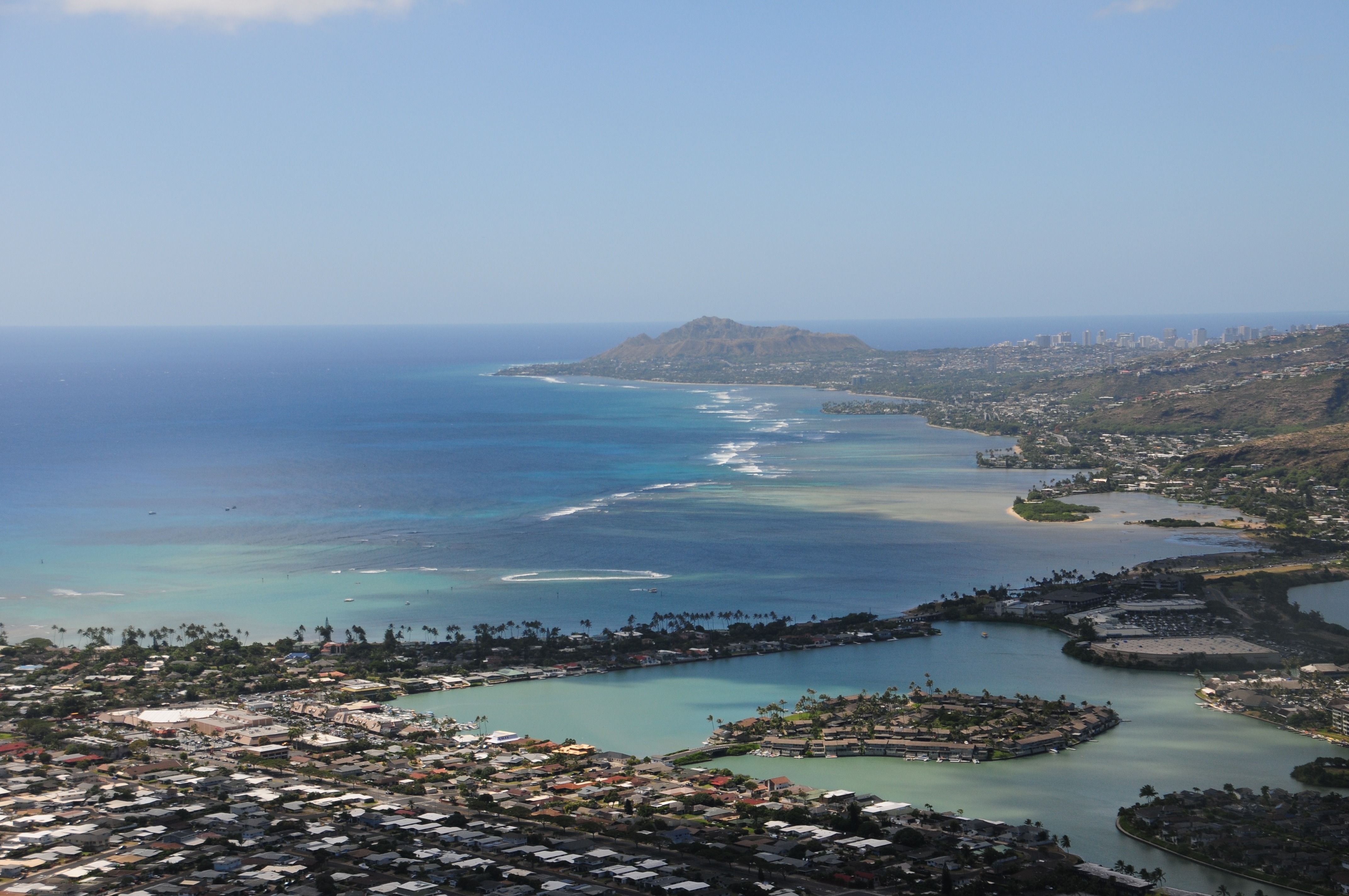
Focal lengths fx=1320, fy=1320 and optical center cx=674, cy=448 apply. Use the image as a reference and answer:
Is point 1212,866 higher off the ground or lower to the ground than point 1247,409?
lower

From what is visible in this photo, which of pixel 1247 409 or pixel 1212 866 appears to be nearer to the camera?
pixel 1212 866

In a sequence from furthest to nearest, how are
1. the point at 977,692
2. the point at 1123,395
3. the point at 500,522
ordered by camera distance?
1. the point at 1123,395
2. the point at 500,522
3. the point at 977,692

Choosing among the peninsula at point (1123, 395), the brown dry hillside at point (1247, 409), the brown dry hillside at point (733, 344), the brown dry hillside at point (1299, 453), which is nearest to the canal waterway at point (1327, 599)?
the peninsula at point (1123, 395)

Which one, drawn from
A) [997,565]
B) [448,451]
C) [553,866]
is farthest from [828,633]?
[448,451]

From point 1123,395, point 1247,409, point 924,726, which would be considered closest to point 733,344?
point 1123,395

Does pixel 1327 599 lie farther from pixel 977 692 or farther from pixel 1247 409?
pixel 1247 409

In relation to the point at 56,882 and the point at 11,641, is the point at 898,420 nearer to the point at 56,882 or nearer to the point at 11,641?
the point at 11,641

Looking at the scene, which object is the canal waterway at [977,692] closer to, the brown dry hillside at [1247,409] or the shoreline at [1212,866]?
the shoreline at [1212,866]
